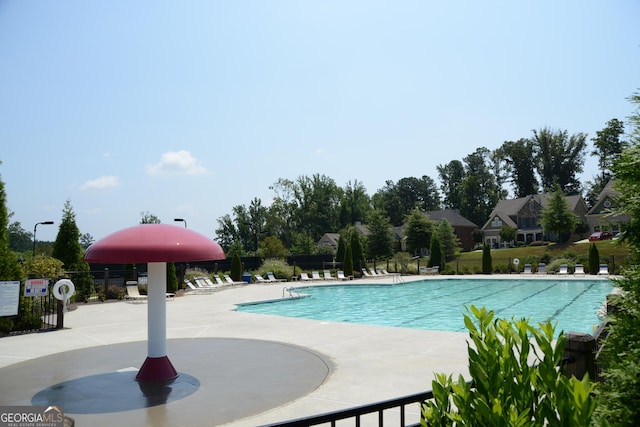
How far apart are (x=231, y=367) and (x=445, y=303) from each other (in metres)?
14.7

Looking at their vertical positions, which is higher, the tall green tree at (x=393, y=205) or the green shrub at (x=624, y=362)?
the tall green tree at (x=393, y=205)

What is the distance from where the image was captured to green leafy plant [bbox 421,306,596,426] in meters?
2.10

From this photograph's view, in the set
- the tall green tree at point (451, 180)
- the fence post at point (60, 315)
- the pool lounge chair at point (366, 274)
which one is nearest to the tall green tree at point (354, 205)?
the tall green tree at point (451, 180)

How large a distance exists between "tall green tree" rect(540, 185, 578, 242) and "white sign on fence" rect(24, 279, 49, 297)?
2123 inches

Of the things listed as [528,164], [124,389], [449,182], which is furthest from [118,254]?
[449,182]

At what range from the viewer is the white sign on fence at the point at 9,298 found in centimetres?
1197

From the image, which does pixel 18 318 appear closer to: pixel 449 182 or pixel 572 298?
pixel 572 298

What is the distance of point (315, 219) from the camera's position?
8344cm

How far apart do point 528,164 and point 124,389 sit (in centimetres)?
9297

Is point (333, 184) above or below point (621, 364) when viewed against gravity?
above

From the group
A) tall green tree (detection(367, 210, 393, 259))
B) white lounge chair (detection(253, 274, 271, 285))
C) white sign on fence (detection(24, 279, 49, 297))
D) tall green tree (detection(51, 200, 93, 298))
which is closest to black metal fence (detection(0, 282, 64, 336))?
white sign on fence (detection(24, 279, 49, 297))

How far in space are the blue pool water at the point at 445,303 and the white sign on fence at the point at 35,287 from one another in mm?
7869

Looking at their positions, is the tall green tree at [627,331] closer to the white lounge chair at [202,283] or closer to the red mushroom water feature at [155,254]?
the red mushroom water feature at [155,254]

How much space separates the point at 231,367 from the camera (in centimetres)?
856
